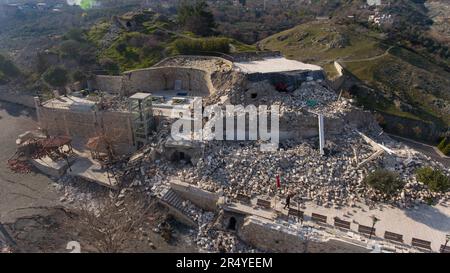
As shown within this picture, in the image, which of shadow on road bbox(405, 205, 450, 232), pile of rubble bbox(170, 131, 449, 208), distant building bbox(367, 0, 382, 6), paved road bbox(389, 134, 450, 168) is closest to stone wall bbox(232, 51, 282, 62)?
pile of rubble bbox(170, 131, 449, 208)

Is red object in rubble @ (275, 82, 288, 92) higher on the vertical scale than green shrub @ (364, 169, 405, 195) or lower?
higher

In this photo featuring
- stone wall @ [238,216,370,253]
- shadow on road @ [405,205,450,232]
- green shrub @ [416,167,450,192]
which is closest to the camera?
stone wall @ [238,216,370,253]

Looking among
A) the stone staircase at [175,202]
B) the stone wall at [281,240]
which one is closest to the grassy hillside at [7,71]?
the stone staircase at [175,202]

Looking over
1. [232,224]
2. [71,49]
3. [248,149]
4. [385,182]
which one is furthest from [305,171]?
[71,49]

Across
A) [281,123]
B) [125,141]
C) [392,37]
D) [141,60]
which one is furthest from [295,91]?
[392,37]

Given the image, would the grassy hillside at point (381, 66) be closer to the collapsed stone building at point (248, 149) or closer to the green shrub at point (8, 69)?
the collapsed stone building at point (248, 149)

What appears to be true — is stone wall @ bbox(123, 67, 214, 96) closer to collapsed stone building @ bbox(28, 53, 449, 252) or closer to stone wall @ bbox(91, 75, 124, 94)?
collapsed stone building @ bbox(28, 53, 449, 252)

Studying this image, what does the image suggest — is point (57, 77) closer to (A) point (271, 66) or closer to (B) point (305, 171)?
(A) point (271, 66)
